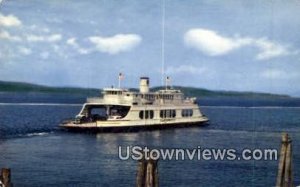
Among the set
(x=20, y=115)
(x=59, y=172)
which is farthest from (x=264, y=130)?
(x=20, y=115)

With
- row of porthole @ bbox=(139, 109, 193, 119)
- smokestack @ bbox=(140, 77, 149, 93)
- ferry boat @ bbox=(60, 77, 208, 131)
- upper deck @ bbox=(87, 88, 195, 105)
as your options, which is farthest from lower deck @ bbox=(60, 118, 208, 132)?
smokestack @ bbox=(140, 77, 149, 93)

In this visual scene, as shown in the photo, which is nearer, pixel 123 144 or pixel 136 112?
pixel 123 144

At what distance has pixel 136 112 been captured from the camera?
7.15 metres

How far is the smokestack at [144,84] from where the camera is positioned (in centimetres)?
597

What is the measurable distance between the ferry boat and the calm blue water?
25 centimetres

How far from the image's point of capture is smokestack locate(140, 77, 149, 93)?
19.6 ft

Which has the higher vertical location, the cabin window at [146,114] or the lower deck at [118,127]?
the cabin window at [146,114]

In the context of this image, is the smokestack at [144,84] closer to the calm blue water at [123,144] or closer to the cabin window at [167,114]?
the calm blue water at [123,144]

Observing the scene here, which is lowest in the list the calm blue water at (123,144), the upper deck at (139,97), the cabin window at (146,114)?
the calm blue water at (123,144)

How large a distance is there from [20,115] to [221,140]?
2058 millimetres

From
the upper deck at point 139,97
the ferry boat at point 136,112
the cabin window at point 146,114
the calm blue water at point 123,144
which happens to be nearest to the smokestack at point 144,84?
the ferry boat at point 136,112

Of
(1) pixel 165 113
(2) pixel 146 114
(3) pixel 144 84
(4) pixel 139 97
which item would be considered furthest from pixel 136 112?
(3) pixel 144 84

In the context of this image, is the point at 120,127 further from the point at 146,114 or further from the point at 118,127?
the point at 146,114

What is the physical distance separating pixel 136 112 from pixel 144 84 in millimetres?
1114
